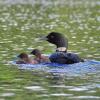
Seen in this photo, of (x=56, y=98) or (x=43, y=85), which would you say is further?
(x=43, y=85)

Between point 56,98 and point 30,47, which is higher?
point 56,98

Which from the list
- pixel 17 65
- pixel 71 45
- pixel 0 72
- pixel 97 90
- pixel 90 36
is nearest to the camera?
pixel 97 90

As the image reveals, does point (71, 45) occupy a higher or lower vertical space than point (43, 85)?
lower

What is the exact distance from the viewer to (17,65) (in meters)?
21.5

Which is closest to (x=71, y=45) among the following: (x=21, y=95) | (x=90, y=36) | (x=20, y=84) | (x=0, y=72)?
(x=90, y=36)

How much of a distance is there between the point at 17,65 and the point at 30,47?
7.13m

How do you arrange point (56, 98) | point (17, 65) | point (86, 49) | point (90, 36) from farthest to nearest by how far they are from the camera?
1. point (90, 36)
2. point (86, 49)
3. point (17, 65)
4. point (56, 98)

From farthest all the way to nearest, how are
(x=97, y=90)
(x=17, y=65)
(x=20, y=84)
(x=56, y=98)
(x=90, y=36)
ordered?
(x=90, y=36), (x=17, y=65), (x=20, y=84), (x=97, y=90), (x=56, y=98)

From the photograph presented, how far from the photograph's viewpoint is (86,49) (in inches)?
1067

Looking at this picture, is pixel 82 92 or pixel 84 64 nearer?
pixel 82 92

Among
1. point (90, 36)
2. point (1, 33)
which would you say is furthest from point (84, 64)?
point (1, 33)

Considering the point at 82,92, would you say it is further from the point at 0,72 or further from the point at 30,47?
the point at 30,47

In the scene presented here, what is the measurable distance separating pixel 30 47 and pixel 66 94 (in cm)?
1330

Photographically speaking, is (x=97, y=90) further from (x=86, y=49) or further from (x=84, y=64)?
(x=86, y=49)
